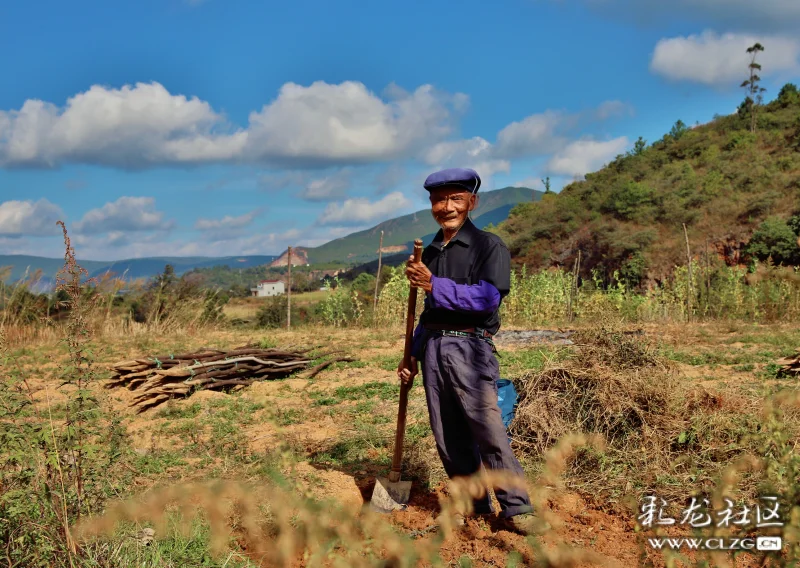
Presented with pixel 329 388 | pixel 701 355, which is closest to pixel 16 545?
pixel 329 388

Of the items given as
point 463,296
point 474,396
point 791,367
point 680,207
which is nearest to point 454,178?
point 463,296

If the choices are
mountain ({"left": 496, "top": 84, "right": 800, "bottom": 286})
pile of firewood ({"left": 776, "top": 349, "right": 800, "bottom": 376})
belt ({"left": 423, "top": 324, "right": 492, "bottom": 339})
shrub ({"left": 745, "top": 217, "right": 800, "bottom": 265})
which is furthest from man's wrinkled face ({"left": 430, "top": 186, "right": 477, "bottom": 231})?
shrub ({"left": 745, "top": 217, "right": 800, "bottom": 265})

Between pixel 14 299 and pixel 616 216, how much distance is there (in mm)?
30050

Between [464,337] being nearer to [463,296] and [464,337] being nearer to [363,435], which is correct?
[463,296]

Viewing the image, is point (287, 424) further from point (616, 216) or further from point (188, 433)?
point (616, 216)

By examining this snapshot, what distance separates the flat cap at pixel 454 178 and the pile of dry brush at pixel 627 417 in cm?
182

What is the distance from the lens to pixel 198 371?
6.98 meters

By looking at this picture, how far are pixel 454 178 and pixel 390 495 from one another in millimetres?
1890

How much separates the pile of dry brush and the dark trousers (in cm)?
81

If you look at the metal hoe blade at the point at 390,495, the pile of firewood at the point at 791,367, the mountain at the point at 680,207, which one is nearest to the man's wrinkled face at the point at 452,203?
the metal hoe blade at the point at 390,495

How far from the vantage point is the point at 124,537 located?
103 inches

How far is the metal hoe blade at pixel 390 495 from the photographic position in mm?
3488

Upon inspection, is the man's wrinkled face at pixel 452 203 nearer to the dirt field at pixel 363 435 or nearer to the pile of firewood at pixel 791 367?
the dirt field at pixel 363 435

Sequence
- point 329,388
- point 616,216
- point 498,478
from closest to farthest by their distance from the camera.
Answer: point 498,478 < point 329,388 < point 616,216
